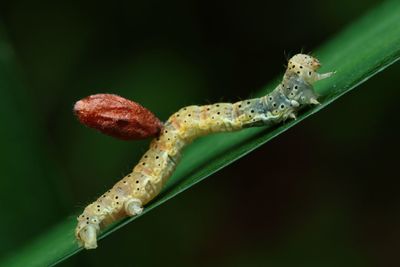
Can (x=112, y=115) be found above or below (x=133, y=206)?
above

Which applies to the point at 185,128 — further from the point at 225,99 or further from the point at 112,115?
the point at 225,99

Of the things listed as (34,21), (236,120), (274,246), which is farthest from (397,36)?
(34,21)

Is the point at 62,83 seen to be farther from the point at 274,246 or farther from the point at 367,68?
the point at 367,68

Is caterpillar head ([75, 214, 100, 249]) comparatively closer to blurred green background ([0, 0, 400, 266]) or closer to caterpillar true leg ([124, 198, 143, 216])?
caterpillar true leg ([124, 198, 143, 216])

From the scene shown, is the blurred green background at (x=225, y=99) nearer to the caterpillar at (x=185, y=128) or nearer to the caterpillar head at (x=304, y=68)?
the caterpillar at (x=185, y=128)

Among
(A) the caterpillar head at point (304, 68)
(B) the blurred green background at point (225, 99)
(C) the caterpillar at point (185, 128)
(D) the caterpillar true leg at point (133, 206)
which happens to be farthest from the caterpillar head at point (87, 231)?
(B) the blurred green background at point (225, 99)

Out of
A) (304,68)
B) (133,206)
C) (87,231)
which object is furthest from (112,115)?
(304,68)
